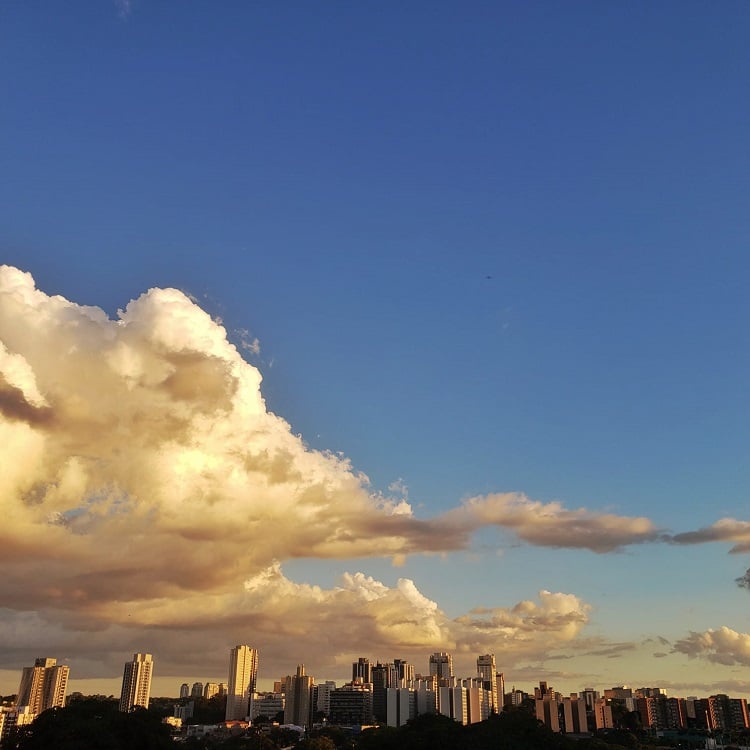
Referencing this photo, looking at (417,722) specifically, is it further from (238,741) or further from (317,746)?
(238,741)

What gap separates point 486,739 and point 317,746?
38391mm

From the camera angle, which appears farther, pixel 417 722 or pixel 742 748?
pixel 742 748

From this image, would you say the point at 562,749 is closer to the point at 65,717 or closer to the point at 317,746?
the point at 317,746


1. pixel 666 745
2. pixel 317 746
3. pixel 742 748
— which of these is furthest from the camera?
pixel 666 745

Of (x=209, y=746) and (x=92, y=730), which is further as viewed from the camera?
(x=209, y=746)

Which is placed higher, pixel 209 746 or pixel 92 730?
pixel 92 730

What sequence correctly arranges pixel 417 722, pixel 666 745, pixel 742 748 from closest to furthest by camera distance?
1. pixel 417 722
2. pixel 742 748
3. pixel 666 745

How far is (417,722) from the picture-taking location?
11031 cm

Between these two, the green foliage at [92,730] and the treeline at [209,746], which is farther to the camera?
the treeline at [209,746]

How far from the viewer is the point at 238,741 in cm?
13775

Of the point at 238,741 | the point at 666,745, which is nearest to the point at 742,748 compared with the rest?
the point at 666,745

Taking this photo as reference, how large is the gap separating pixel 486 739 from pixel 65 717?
53.3 metres

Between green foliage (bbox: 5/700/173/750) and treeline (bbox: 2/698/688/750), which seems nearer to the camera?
green foliage (bbox: 5/700/173/750)

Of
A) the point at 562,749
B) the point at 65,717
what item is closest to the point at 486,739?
the point at 562,749
